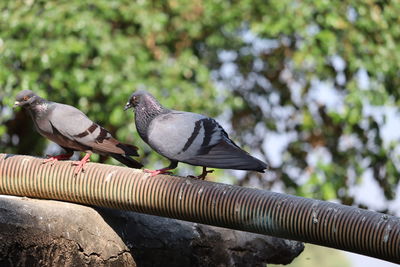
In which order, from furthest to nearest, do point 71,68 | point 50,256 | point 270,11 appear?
point 270,11
point 71,68
point 50,256

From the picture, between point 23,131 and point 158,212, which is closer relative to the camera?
point 158,212

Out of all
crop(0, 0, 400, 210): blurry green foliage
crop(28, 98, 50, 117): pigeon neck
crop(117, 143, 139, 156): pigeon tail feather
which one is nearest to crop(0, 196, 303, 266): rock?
crop(117, 143, 139, 156): pigeon tail feather

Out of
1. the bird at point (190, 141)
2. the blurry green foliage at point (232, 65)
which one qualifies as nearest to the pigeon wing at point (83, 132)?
the bird at point (190, 141)

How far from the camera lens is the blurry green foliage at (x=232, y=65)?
790 centimetres

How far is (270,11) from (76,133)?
4444 millimetres

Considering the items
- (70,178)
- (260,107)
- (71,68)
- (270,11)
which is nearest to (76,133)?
(70,178)

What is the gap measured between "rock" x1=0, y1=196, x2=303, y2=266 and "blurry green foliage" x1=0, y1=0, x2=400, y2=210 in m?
2.67

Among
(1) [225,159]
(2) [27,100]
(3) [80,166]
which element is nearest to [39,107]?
(2) [27,100]

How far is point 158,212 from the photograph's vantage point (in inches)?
177

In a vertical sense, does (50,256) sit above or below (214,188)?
below

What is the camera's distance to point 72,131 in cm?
468

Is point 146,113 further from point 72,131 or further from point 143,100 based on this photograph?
point 72,131

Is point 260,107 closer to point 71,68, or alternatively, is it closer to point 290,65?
point 290,65

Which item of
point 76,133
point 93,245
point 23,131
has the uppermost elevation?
point 76,133
